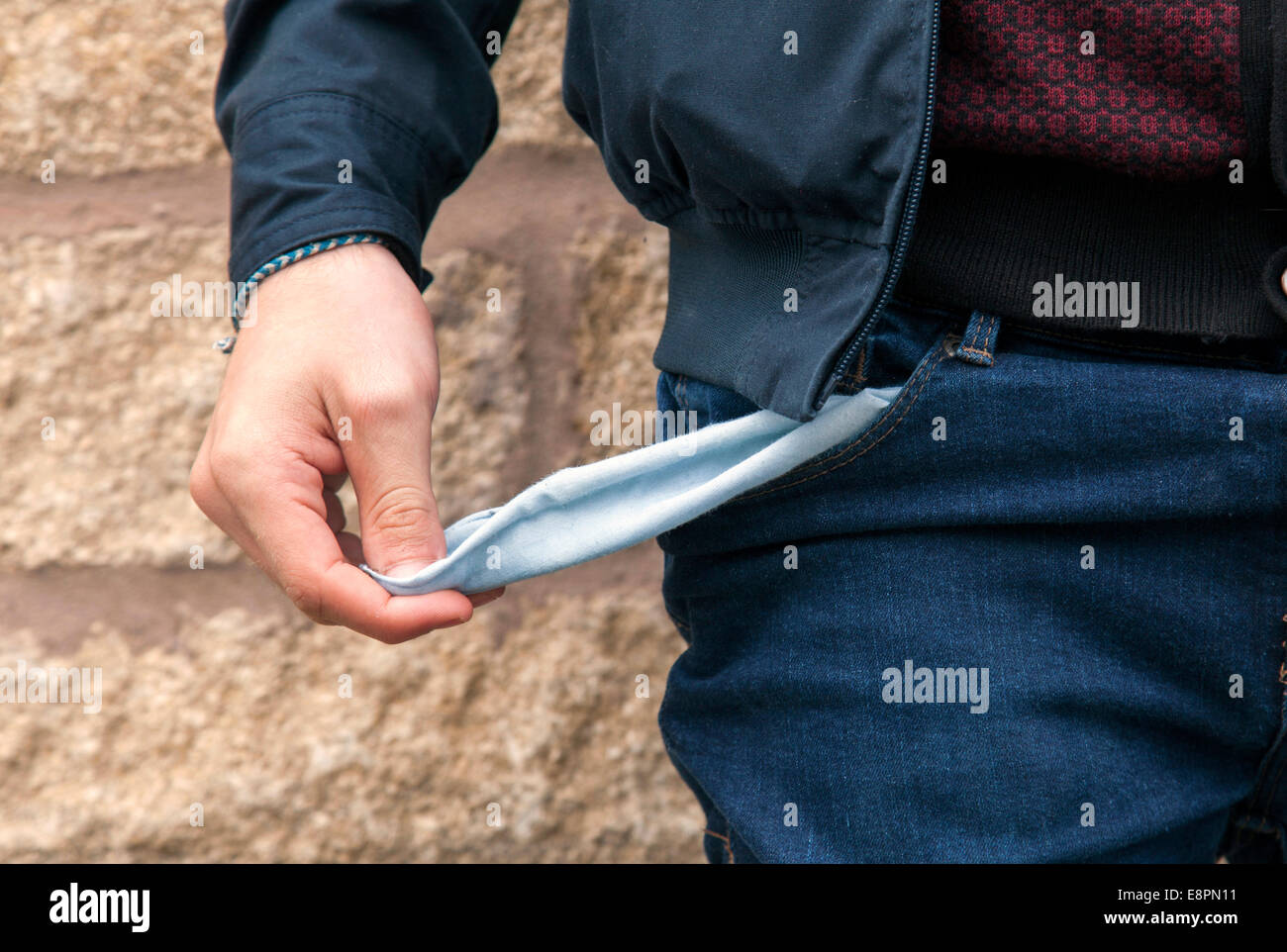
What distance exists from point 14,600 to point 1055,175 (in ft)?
3.22

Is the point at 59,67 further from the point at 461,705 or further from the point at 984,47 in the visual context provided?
the point at 984,47

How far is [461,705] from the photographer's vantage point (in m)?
1.01

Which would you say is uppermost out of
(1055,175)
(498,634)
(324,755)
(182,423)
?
(1055,175)

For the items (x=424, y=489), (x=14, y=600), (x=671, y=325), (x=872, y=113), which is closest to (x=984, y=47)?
(x=872, y=113)

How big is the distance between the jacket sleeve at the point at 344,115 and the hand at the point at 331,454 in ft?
0.18

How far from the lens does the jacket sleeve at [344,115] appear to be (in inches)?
22.4

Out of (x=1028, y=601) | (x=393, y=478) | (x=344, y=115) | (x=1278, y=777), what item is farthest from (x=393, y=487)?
(x=1278, y=777)

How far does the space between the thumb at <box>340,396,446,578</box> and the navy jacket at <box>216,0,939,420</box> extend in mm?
128

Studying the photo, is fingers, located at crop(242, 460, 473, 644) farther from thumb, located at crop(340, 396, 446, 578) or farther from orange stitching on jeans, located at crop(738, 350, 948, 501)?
orange stitching on jeans, located at crop(738, 350, 948, 501)

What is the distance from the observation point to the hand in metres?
0.49

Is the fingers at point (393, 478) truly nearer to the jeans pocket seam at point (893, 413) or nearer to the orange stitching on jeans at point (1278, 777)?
the jeans pocket seam at point (893, 413)

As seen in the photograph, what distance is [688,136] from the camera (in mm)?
517

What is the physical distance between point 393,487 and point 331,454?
0.04m

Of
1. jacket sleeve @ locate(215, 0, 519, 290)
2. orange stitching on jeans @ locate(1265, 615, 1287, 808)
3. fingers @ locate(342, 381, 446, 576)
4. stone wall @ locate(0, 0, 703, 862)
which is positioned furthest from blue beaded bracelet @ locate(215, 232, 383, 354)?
orange stitching on jeans @ locate(1265, 615, 1287, 808)
